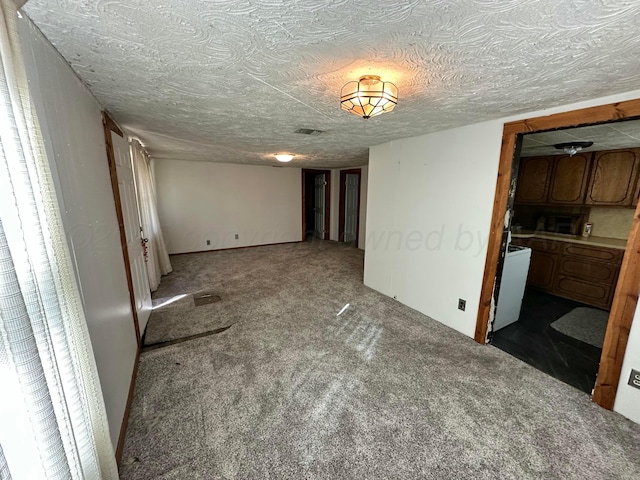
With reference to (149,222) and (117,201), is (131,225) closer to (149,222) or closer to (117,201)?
(117,201)

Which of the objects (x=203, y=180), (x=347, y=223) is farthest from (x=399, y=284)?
(x=203, y=180)

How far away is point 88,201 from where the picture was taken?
145 centimetres

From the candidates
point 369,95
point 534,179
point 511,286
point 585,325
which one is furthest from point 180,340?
point 534,179

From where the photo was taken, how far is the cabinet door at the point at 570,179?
11.2 feet

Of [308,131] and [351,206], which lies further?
[351,206]

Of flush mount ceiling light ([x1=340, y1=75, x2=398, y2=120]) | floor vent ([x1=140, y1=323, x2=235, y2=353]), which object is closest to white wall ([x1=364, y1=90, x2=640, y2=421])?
flush mount ceiling light ([x1=340, y1=75, x2=398, y2=120])

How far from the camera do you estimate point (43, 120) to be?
1.00 m

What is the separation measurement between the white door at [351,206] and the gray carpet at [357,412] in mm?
4330

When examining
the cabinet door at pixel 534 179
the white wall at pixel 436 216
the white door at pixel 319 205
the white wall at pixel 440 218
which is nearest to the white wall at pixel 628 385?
the white wall at pixel 440 218

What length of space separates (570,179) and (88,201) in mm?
5309

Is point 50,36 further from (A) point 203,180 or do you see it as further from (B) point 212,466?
(A) point 203,180

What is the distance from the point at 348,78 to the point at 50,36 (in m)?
1.35

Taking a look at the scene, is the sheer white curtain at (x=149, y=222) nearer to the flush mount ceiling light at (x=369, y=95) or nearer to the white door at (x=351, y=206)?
the flush mount ceiling light at (x=369, y=95)

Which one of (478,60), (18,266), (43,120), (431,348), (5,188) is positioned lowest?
(431,348)
